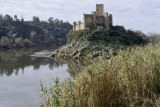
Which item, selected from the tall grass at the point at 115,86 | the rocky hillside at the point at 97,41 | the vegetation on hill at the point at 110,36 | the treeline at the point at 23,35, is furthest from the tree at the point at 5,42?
the tall grass at the point at 115,86

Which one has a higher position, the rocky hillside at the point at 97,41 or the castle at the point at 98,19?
the castle at the point at 98,19

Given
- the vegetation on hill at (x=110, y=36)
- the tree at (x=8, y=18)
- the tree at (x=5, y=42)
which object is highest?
the tree at (x=8, y=18)

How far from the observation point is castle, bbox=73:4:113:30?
37000 millimetres

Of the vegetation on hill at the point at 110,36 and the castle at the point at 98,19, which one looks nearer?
the vegetation on hill at the point at 110,36

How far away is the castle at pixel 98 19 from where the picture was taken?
1457 inches

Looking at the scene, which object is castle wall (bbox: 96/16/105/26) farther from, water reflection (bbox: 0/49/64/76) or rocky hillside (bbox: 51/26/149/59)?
water reflection (bbox: 0/49/64/76)

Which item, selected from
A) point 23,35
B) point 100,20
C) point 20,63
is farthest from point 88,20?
point 23,35

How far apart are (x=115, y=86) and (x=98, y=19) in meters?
32.6

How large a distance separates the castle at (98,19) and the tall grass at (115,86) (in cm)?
3147

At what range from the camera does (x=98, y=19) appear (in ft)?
122

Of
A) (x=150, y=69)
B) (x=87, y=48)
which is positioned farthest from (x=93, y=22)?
(x=150, y=69)

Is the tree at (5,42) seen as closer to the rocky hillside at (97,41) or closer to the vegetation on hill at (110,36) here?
the rocky hillside at (97,41)

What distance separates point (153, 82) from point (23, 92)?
8900 millimetres

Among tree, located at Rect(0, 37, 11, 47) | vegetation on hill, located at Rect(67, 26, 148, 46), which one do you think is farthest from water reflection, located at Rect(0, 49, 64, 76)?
tree, located at Rect(0, 37, 11, 47)
